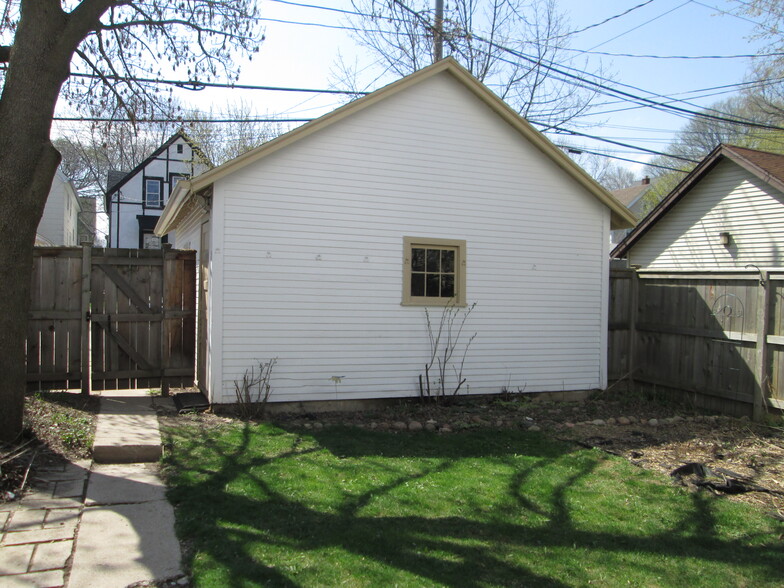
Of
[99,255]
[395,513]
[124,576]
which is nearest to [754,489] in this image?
[395,513]

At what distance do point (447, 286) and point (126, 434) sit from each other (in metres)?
4.83

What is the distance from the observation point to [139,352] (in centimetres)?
844

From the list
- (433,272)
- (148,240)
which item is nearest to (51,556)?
(433,272)

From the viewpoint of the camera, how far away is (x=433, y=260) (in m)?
9.09

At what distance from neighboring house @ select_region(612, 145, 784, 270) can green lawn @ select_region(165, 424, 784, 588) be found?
9.48 m

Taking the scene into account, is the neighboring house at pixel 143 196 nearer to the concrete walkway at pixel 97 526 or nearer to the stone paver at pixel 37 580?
the concrete walkway at pixel 97 526

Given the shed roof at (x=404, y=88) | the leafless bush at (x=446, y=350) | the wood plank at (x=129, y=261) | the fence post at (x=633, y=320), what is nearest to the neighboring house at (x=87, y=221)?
the shed roof at (x=404, y=88)

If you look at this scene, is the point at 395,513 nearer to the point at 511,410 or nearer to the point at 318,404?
the point at 318,404

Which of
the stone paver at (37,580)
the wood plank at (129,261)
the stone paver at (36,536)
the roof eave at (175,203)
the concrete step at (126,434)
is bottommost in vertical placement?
the stone paver at (37,580)

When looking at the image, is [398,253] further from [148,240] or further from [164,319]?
[148,240]

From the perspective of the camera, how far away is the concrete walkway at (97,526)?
3545 mm

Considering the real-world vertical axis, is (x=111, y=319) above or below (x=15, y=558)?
above

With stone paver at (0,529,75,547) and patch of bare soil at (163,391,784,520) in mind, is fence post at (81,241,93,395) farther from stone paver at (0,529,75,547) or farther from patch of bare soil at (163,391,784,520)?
stone paver at (0,529,75,547)

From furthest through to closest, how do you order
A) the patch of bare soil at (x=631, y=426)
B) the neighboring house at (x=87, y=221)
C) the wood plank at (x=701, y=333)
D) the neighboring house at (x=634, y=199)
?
the neighboring house at (x=87, y=221) → the neighboring house at (x=634, y=199) → the wood plank at (x=701, y=333) → the patch of bare soil at (x=631, y=426)
